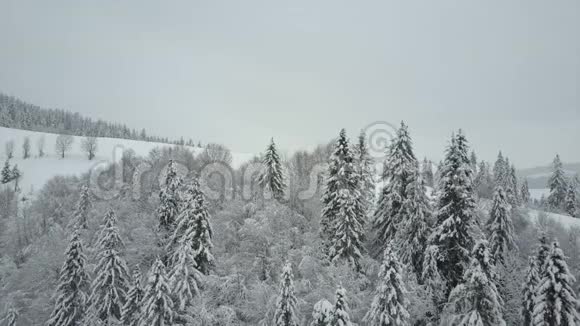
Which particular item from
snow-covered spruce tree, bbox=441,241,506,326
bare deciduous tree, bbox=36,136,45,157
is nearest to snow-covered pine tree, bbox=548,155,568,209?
snow-covered spruce tree, bbox=441,241,506,326

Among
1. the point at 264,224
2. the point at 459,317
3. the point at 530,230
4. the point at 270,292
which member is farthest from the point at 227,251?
the point at 530,230

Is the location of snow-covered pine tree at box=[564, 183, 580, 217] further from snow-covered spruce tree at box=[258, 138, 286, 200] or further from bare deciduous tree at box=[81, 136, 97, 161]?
bare deciduous tree at box=[81, 136, 97, 161]

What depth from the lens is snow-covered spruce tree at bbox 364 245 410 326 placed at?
76.3 feet

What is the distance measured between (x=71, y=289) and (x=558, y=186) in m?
90.7

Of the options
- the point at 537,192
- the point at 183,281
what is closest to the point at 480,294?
the point at 183,281

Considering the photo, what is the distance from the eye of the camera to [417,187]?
3262cm

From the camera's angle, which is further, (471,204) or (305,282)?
(305,282)

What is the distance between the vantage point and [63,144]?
126625 millimetres

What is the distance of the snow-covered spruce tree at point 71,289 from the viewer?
30469mm

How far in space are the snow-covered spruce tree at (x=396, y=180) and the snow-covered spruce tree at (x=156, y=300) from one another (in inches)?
763

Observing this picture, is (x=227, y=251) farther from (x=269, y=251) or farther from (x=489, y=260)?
(x=489, y=260)

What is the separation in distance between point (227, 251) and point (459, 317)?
27246 millimetres

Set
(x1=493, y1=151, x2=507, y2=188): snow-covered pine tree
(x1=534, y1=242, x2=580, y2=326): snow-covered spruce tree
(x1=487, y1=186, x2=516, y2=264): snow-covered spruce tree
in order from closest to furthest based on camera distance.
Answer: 1. (x1=534, y1=242, x2=580, y2=326): snow-covered spruce tree
2. (x1=487, y1=186, x2=516, y2=264): snow-covered spruce tree
3. (x1=493, y1=151, x2=507, y2=188): snow-covered pine tree

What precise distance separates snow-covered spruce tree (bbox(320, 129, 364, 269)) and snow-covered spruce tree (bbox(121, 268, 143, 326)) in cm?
1645
